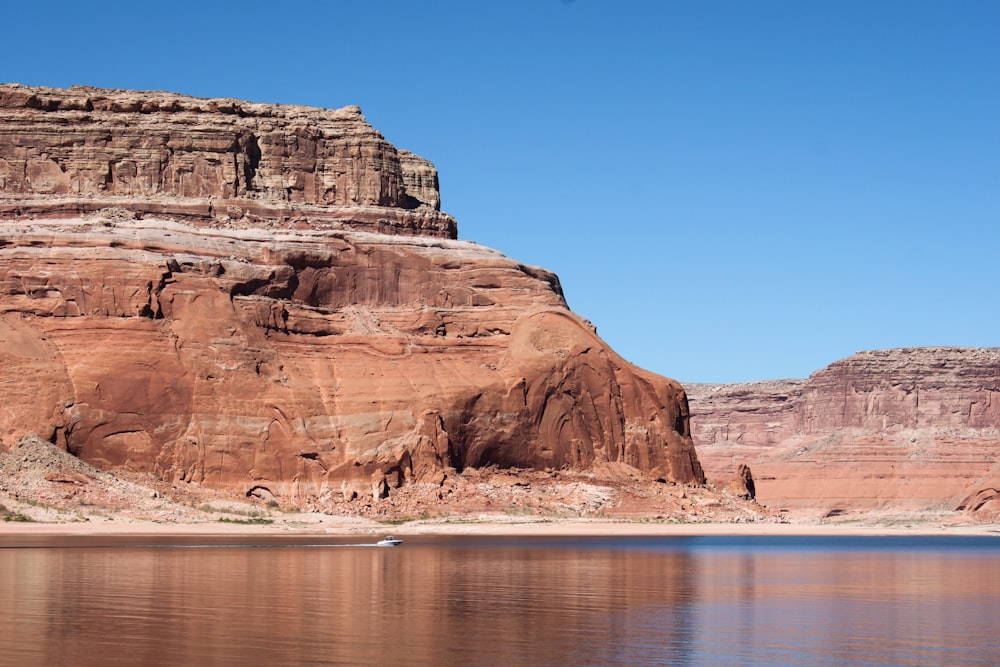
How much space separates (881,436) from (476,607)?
450ft

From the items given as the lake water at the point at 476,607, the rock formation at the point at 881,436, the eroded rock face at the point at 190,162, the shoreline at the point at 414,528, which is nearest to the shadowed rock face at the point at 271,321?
the eroded rock face at the point at 190,162

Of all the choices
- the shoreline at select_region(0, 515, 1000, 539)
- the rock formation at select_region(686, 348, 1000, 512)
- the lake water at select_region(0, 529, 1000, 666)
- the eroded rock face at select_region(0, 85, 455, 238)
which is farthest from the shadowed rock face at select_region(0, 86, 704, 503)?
the rock formation at select_region(686, 348, 1000, 512)

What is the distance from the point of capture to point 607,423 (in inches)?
3285

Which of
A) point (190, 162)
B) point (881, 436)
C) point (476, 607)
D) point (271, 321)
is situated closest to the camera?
point (476, 607)

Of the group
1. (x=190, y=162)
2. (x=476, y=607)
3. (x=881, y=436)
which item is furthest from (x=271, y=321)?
(x=881, y=436)

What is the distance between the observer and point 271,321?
8175cm

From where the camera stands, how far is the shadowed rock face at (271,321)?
76.0m

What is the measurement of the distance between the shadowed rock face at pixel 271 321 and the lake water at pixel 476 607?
18697 millimetres

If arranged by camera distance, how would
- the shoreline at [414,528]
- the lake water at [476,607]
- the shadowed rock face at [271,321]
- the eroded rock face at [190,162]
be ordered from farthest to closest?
the eroded rock face at [190,162], the shadowed rock face at [271,321], the shoreline at [414,528], the lake water at [476,607]

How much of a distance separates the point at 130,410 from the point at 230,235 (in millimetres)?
13255

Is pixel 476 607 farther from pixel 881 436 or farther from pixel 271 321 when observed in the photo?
pixel 881 436

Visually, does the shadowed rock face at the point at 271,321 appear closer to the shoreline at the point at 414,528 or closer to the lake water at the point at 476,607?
the shoreline at the point at 414,528

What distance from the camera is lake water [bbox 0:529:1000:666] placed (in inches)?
1083

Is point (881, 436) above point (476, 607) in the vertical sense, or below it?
above
